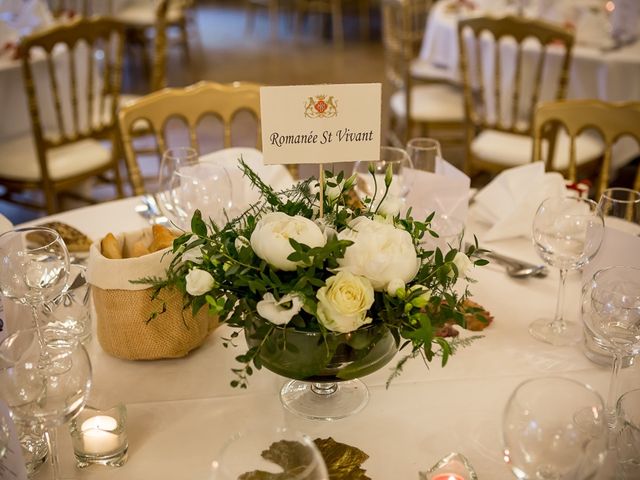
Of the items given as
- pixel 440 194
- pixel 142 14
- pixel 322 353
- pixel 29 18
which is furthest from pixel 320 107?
pixel 142 14

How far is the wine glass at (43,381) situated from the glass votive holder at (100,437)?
0.06 m

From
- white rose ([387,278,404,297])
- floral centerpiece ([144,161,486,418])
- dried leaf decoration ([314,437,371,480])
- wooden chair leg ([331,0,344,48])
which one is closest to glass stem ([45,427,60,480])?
floral centerpiece ([144,161,486,418])

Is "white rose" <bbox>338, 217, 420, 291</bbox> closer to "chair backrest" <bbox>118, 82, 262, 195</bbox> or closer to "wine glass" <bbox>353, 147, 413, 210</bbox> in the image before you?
"wine glass" <bbox>353, 147, 413, 210</bbox>

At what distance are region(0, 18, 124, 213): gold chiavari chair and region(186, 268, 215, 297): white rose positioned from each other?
2.03 m

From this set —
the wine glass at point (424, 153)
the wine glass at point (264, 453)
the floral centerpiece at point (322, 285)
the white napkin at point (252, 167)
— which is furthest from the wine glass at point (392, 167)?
the wine glass at point (264, 453)

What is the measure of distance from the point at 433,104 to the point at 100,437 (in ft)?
9.61

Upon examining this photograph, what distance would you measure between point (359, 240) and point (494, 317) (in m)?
0.51

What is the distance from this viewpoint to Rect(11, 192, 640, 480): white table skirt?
1.04m

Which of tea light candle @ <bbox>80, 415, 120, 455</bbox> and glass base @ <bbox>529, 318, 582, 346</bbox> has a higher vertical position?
tea light candle @ <bbox>80, 415, 120, 455</bbox>

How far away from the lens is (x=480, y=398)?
45.9 inches

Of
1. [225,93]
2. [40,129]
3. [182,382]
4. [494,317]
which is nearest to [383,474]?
[182,382]

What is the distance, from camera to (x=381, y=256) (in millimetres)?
939

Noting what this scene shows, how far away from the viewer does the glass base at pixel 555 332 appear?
1.31 meters

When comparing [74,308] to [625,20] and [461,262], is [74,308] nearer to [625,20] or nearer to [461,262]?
[461,262]
